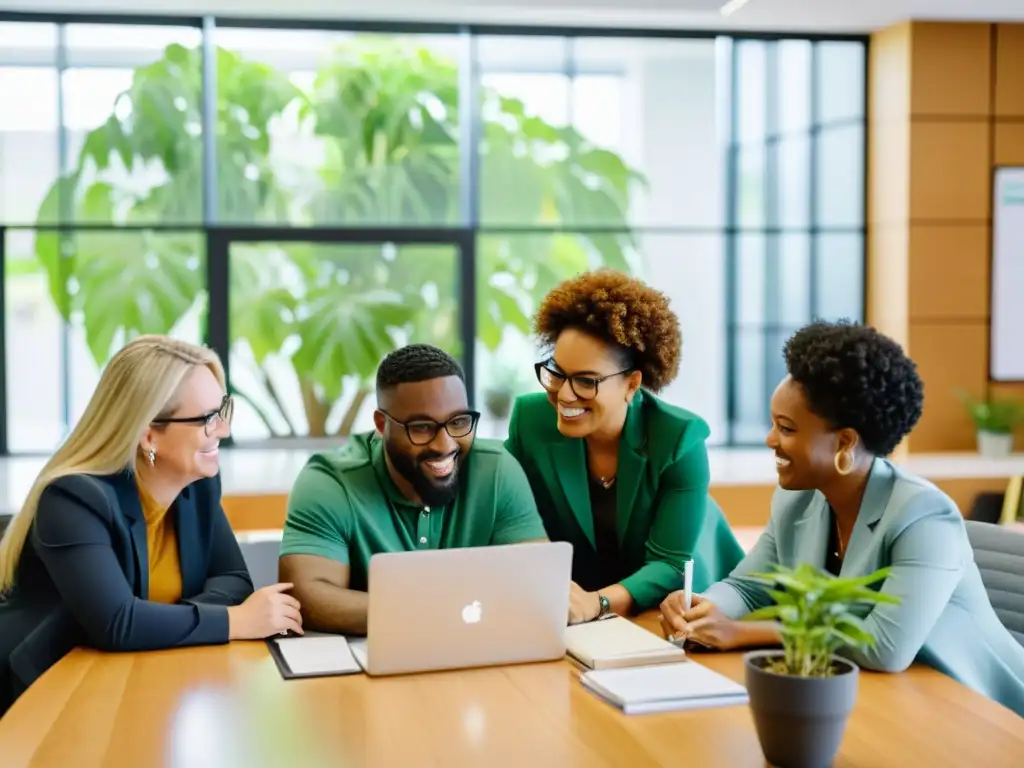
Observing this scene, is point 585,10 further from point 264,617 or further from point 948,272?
point 264,617

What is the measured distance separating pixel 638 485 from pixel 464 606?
834 mm

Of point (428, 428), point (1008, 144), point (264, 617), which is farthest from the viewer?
point (1008, 144)

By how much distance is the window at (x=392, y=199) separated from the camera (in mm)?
8305

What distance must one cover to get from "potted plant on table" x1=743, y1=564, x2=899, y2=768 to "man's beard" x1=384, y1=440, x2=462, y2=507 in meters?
1.00

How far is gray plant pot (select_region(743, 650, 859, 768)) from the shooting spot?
5.60 ft

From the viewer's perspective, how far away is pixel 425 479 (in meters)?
2.61

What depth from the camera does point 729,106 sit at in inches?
357

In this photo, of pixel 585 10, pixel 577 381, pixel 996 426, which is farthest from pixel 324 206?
pixel 577 381

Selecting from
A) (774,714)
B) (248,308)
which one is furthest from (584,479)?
(248,308)

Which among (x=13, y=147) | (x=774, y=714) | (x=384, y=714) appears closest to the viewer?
(x=774, y=714)

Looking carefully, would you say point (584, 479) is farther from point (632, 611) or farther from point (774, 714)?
point (774, 714)

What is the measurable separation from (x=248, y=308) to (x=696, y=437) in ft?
19.2

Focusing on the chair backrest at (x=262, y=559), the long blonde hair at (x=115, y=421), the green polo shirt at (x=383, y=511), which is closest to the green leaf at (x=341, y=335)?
the chair backrest at (x=262, y=559)

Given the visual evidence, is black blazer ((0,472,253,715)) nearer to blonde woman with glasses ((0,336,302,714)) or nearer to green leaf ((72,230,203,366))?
blonde woman with glasses ((0,336,302,714))
